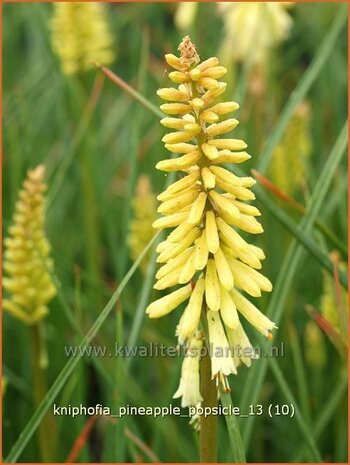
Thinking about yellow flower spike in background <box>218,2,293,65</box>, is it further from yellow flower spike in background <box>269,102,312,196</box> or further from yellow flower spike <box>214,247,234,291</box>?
yellow flower spike <box>214,247,234,291</box>

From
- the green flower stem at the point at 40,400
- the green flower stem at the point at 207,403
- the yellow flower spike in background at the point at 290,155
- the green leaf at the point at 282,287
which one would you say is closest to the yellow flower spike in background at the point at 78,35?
the yellow flower spike in background at the point at 290,155

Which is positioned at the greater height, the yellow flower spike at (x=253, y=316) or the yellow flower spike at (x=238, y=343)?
the yellow flower spike at (x=253, y=316)

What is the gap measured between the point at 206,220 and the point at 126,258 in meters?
1.45

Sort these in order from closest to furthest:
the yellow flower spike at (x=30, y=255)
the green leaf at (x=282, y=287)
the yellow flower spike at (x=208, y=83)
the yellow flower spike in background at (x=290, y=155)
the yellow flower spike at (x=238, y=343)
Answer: the yellow flower spike at (x=208, y=83) → the yellow flower spike at (x=238, y=343) → the green leaf at (x=282, y=287) → the yellow flower spike at (x=30, y=255) → the yellow flower spike in background at (x=290, y=155)

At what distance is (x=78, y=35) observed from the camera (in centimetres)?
379

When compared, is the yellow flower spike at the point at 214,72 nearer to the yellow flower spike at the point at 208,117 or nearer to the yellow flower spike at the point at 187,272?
the yellow flower spike at the point at 208,117

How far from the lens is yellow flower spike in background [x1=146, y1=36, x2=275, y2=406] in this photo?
1499 millimetres

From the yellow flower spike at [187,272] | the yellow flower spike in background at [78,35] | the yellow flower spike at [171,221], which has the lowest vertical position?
the yellow flower spike at [187,272]

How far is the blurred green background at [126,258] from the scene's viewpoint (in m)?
2.69

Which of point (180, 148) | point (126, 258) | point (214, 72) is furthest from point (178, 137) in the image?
point (126, 258)

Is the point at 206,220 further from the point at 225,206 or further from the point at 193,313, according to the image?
the point at 193,313

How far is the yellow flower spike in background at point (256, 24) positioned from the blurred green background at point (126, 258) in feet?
0.37

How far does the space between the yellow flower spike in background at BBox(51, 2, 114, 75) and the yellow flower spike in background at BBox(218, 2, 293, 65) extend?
1.89 feet

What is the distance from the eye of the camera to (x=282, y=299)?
2.09 metres
